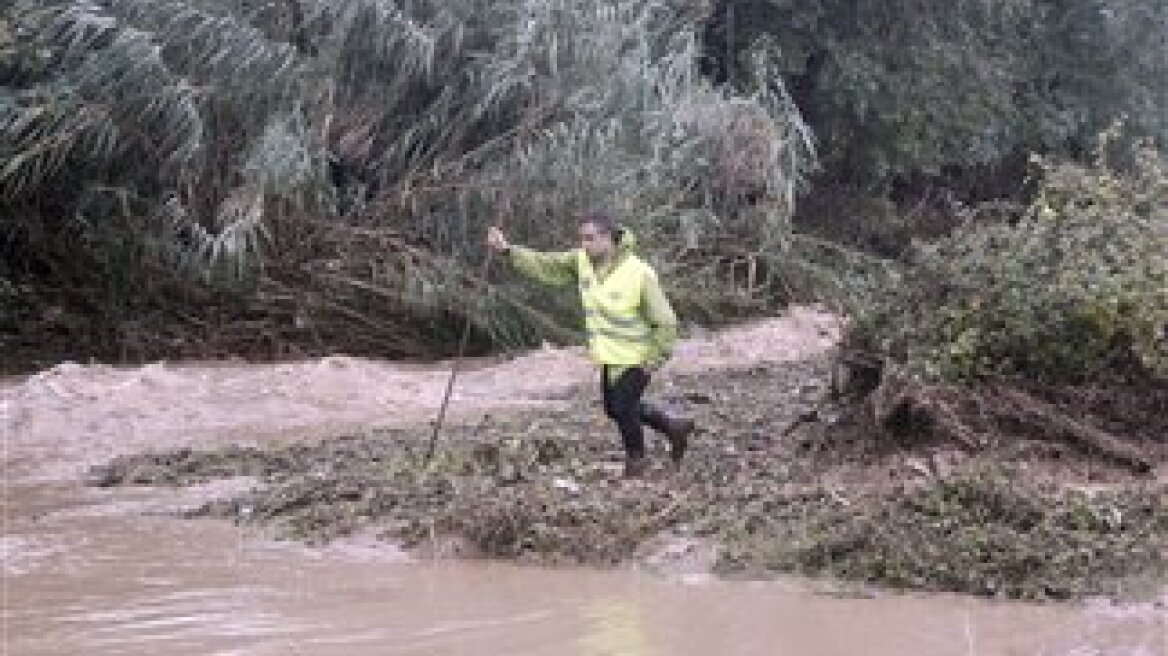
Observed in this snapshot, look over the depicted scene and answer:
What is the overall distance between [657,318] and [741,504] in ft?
4.13

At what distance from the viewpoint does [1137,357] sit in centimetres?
942

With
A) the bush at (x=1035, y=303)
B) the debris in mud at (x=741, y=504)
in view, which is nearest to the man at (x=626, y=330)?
the debris in mud at (x=741, y=504)

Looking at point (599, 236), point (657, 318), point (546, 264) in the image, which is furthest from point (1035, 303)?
point (546, 264)

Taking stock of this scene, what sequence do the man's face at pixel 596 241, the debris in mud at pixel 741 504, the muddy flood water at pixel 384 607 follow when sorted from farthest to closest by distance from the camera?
the man's face at pixel 596 241 → the debris in mud at pixel 741 504 → the muddy flood water at pixel 384 607

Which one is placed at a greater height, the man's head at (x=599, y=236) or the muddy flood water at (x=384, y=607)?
the man's head at (x=599, y=236)

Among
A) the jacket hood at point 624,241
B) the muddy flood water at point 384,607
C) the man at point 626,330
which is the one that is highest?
the jacket hood at point 624,241

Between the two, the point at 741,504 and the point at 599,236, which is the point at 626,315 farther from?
the point at 741,504

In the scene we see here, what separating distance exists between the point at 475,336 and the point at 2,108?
5354 mm

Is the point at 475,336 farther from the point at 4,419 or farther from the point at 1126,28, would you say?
the point at 1126,28

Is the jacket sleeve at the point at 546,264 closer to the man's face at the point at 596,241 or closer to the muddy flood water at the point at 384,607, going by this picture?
the man's face at the point at 596,241

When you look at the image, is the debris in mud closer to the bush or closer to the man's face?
the bush

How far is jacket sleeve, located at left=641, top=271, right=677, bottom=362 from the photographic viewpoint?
30.5ft

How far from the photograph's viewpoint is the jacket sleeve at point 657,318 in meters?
9.28

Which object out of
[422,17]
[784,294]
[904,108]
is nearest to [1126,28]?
[904,108]
